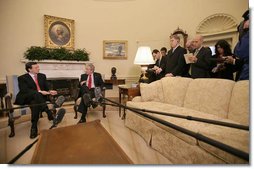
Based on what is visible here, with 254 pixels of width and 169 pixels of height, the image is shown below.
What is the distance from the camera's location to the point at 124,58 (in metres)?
1.65

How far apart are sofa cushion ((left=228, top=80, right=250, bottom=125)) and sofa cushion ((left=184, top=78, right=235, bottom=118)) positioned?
61 millimetres

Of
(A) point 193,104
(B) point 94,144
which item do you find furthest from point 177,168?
(A) point 193,104

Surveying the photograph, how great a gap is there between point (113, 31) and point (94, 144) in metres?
1.13

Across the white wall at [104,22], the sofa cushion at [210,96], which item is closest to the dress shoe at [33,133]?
the white wall at [104,22]

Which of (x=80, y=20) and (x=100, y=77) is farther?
(x=100, y=77)

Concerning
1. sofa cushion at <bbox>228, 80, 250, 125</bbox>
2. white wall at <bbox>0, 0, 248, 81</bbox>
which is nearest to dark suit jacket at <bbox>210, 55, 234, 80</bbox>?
sofa cushion at <bbox>228, 80, 250, 125</bbox>

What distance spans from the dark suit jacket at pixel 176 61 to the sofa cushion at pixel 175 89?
0.39 feet

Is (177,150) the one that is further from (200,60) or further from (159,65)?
(159,65)

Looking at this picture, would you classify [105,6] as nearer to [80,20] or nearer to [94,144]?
[80,20]

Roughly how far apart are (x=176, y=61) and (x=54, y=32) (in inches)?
61.5

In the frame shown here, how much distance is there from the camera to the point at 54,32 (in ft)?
6.03

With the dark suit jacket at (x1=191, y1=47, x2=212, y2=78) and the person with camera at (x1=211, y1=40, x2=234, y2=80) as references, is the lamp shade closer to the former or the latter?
the dark suit jacket at (x1=191, y1=47, x2=212, y2=78)

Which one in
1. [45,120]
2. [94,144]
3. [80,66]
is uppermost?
[80,66]

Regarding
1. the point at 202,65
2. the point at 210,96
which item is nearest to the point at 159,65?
the point at 202,65
